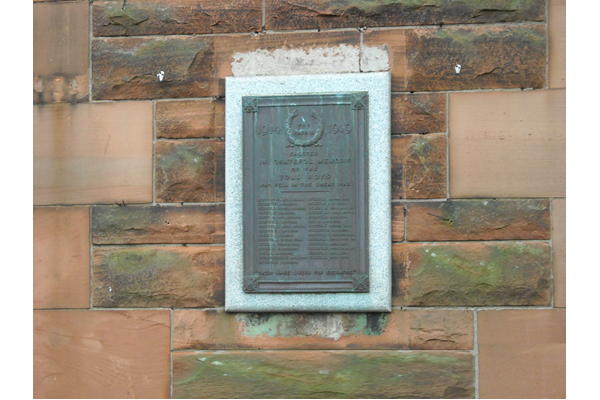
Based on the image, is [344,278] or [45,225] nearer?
[344,278]

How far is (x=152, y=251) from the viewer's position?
422 centimetres

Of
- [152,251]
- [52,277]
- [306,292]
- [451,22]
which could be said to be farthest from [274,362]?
[451,22]

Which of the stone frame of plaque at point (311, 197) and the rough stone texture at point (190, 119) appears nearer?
the stone frame of plaque at point (311, 197)

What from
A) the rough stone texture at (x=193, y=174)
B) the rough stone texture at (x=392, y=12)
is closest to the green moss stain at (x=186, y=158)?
the rough stone texture at (x=193, y=174)

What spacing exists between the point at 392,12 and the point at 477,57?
0.69 m

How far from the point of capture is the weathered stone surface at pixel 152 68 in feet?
14.0

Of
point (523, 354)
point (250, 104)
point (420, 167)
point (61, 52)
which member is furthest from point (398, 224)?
point (61, 52)

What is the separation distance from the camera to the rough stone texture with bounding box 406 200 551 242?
404 cm

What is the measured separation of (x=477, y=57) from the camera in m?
4.13

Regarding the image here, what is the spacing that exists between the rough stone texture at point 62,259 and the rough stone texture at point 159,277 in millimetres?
111

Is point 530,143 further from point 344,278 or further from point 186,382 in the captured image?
point 186,382

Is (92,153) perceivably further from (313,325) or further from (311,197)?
(313,325)

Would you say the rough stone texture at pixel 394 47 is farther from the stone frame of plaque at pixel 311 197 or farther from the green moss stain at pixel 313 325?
the green moss stain at pixel 313 325
